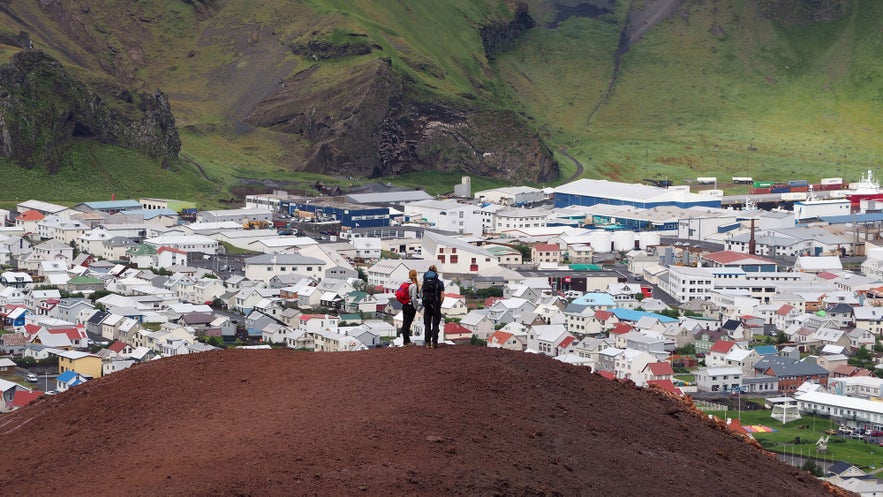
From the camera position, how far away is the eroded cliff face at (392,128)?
308ft

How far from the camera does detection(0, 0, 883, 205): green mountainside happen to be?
84250 millimetres

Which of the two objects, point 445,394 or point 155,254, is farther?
point 155,254

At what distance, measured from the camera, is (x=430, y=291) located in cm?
1576

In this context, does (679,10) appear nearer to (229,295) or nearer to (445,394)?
(229,295)

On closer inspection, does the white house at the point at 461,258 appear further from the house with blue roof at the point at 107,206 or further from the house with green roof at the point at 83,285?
the house with blue roof at the point at 107,206

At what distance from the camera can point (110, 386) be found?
14.5 metres

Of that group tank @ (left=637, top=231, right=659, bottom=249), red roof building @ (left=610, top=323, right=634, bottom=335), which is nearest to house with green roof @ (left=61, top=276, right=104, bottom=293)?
red roof building @ (left=610, top=323, right=634, bottom=335)

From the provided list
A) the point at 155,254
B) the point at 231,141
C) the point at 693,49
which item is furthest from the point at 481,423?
the point at 693,49

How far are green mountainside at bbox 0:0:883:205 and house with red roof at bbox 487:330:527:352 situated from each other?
3629 cm

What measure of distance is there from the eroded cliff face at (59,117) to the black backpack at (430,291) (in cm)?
6472

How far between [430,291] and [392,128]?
7979 cm

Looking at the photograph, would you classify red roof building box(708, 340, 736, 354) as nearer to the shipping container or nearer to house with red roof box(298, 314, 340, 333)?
house with red roof box(298, 314, 340, 333)

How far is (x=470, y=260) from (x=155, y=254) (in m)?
12.0

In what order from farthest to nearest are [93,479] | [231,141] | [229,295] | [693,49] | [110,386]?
[693,49] → [231,141] → [229,295] → [110,386] → [93,479]
